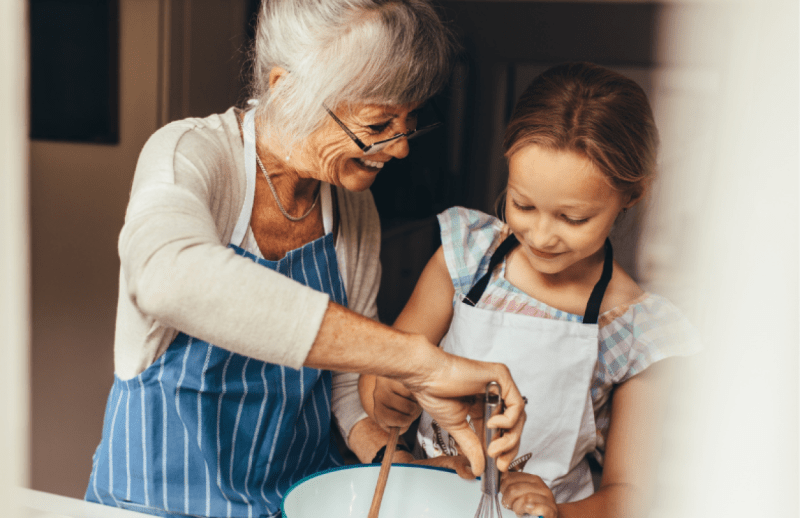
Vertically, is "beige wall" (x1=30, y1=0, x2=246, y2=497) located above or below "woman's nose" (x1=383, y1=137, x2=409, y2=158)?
below

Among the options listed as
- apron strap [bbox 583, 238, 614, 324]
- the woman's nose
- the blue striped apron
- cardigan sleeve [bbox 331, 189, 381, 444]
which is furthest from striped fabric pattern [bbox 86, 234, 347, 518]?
apron strap [bbox 583, 238, 614, 324]

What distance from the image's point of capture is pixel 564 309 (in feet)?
3.54

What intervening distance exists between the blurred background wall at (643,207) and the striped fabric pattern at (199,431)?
518mm

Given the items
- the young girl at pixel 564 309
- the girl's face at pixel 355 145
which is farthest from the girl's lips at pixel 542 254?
the girl's face at pixel 355 145

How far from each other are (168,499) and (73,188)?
1281mm

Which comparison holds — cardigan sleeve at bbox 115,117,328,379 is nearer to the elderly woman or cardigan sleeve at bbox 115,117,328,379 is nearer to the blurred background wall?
the elderly woman

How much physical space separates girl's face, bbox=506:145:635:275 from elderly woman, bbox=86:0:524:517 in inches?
7.3

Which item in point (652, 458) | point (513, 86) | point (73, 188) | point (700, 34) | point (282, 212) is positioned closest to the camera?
point (700, 34)

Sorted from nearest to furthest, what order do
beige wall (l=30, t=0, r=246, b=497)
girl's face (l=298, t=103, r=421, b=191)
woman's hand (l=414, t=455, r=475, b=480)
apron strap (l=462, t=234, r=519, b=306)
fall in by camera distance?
woman's hand (l=414, t=455, r=475, b=480)
girl's face (l=298, t=103, r=421, b=191)
apron strap (l=462, t=234, r=519, b=306)
beige wall (l=30, t=0, r=246, b=497)

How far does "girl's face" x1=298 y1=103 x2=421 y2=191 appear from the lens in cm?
94

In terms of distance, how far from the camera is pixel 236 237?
0.98 m

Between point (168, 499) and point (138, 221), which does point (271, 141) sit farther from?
point (168, 499)

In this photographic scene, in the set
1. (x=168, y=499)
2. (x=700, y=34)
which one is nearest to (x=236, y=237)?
(x=168, y=499)

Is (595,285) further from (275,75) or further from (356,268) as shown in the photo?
(275,75)
